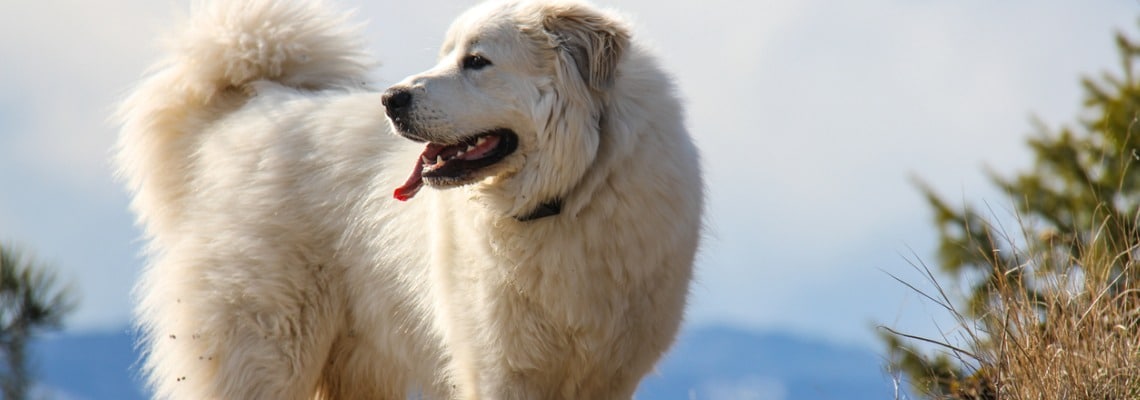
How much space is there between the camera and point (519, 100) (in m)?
3.89

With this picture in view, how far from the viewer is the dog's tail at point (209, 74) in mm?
5348

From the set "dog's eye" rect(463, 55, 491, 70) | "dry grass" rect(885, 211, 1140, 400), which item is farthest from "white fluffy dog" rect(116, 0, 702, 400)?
"dry grass" rect(885, 211, 1140, 400)

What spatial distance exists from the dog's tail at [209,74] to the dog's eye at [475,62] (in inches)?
66.5

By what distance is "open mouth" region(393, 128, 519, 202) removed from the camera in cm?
387

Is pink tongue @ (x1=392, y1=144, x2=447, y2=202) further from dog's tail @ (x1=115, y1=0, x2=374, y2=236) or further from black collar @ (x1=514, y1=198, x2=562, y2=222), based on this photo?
dog's tail @ (x1=115, y1=0, x2=374, y2=236)

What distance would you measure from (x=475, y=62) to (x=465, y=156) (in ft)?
0.97

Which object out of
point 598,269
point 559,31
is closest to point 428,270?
point 598,269

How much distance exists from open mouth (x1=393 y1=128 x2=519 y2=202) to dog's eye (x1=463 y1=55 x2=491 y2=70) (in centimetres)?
20

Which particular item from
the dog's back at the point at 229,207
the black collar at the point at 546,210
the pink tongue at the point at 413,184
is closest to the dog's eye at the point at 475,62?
the pink tongue at the point at 413,184

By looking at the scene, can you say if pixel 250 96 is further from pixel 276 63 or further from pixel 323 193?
pixel 323 193

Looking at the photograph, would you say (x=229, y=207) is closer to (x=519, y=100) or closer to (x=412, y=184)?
(x=412, y=184)

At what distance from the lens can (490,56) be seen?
12.8ft

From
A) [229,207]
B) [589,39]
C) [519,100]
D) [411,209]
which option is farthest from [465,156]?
[229,207]

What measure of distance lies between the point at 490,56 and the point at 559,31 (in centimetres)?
23
